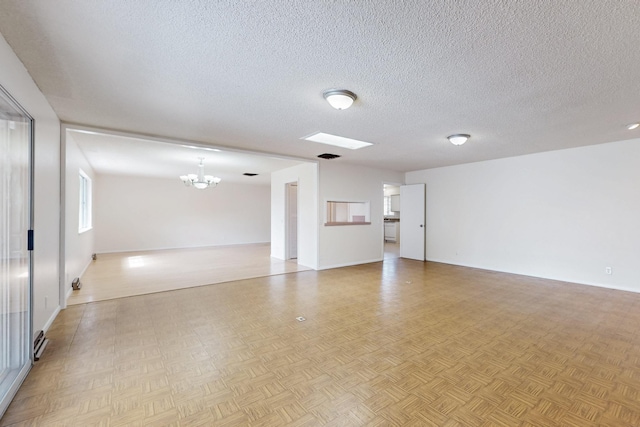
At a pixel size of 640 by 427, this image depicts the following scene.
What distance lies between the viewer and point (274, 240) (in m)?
7.96

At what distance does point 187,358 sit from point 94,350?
2.99 ft

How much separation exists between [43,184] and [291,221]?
17.8 feet

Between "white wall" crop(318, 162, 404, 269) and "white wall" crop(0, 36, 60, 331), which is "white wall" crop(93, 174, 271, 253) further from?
"white wall" crop(0, 36, 60, 331)

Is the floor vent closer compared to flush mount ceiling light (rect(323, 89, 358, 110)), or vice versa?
the floor vent

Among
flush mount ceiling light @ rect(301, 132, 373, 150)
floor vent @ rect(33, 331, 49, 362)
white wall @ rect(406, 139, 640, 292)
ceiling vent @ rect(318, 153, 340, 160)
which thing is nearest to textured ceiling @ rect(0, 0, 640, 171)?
flush mount ceiling light @ rect(301, 132, 373, 150)

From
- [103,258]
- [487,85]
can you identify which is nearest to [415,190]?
[487,85]

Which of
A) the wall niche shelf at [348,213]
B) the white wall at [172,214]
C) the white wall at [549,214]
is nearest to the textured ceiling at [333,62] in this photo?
the white wall at [549,214]

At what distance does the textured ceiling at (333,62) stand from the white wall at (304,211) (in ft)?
8.49

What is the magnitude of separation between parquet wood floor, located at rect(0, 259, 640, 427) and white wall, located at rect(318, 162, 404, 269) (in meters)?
2.30

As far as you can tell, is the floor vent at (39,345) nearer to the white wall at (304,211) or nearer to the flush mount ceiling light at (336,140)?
the flush mount ceiling light at (336,140)

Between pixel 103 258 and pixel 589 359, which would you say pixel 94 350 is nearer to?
pixel 589 359

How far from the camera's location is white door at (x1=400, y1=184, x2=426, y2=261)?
733 cm

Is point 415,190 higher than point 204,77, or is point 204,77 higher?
point 204,77

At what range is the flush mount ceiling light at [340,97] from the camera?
268 cm
